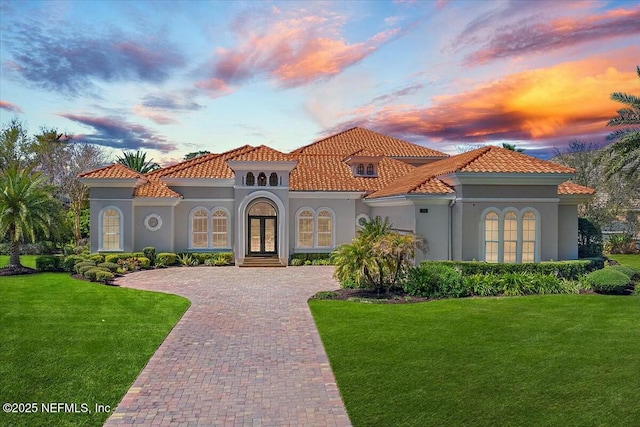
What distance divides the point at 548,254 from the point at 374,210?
1105 centimetres

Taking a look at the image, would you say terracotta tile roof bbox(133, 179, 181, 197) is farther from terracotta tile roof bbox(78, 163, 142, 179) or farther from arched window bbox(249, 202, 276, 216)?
arched window bbox(249, 202, 276, 216)

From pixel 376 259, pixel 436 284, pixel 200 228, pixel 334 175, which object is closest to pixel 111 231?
pixel 200 228

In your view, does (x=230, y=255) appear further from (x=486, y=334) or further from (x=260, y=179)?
(x=486, y=334)

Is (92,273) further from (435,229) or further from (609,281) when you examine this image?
(609,281)

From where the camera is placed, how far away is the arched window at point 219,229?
29.6 meters

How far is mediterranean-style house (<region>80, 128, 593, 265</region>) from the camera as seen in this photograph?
68.6 ft

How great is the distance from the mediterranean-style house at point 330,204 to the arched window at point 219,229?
0.21 ft

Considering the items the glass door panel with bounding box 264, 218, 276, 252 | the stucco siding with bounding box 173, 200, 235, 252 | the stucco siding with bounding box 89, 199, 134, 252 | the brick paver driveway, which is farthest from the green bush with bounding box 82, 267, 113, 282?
the glass door panel with bounding box 264, 218, 276, 252

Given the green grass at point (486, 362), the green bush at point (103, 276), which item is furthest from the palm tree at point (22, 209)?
the green grass at point (486, 362)

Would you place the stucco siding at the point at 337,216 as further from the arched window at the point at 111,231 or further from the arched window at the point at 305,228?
the arched window at the point at 111,231

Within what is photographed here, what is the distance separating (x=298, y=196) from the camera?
29.9 metres

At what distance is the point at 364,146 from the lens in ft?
128

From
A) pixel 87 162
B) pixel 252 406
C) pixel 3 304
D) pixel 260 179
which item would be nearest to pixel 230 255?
pixel 260 179

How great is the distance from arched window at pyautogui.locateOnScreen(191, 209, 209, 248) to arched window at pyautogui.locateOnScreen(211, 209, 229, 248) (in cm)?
37
